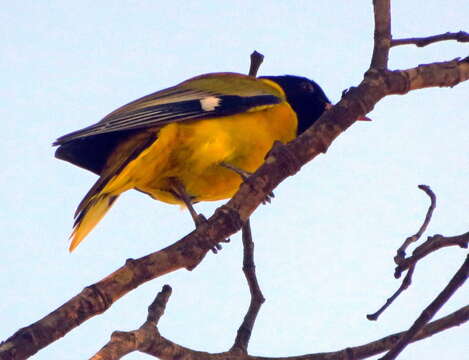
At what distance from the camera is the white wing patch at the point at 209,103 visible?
4.86 m

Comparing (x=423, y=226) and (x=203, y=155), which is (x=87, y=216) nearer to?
(x=203, y=155)

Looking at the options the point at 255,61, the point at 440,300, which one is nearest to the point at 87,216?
the point at 255,61

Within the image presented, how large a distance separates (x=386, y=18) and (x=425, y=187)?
39.0 inches

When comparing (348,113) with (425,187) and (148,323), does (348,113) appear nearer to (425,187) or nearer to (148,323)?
(425,187)

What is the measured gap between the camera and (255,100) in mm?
5148

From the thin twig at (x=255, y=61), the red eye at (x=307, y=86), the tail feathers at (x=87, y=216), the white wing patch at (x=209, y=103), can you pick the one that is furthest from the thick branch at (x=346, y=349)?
the red eye at (x=307, y=86)

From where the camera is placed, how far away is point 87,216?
4.18 metres

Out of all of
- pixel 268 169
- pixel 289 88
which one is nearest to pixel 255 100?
pixel 289 88

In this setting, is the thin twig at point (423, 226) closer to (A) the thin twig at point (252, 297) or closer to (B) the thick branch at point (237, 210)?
(B) the thick branch at point (237, 210)

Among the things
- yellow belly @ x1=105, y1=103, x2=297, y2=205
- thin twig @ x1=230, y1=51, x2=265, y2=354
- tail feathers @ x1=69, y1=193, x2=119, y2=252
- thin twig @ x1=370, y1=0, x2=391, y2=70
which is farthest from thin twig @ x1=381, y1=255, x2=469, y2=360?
yellow belly @ x1=105, y1=103, x2=297, y2=205

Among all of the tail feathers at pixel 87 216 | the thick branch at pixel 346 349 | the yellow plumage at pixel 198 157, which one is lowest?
the thick branch at pixel 346 349

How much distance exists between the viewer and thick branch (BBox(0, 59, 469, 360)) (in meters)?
2.64

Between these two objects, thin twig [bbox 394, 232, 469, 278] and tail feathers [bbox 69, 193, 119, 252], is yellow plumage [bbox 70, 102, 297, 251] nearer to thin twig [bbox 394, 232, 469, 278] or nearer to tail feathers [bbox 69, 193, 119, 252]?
tail feathers [bbox 69, 193, 119, 252]

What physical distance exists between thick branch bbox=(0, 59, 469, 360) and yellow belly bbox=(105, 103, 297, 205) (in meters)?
1.14
